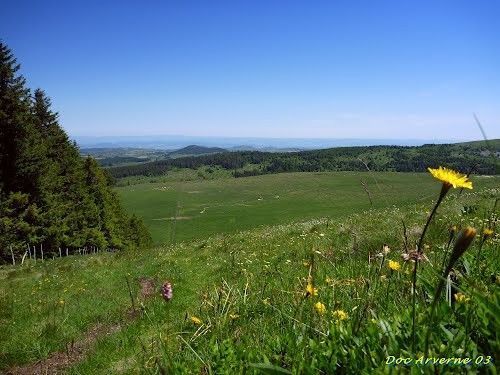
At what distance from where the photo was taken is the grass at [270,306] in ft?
6.70

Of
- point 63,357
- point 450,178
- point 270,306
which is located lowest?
point 63,357

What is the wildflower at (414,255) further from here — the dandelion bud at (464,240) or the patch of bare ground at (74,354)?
the patch of bare ground at (74,354)

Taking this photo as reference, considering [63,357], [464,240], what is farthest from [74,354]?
[464,240]

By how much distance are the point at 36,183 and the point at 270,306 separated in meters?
37.8

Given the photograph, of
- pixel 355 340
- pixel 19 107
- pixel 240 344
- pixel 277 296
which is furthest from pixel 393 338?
pixel 19 107

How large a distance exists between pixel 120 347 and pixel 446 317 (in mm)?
7483

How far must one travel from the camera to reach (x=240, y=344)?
9.32ft

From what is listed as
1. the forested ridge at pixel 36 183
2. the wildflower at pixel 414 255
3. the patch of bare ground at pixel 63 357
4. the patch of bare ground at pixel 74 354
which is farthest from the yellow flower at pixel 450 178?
the forested ridge at pixel 36 183

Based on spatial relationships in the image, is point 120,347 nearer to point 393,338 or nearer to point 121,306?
point 121,306

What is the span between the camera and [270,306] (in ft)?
9.94

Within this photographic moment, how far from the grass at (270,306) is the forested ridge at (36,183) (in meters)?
13.5

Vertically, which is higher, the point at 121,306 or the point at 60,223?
the point at 121,306

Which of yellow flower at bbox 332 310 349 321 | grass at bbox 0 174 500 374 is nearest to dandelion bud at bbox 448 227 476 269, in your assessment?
grass at bbox 0 174 500 374

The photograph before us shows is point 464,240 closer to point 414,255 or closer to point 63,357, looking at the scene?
point 414,255
